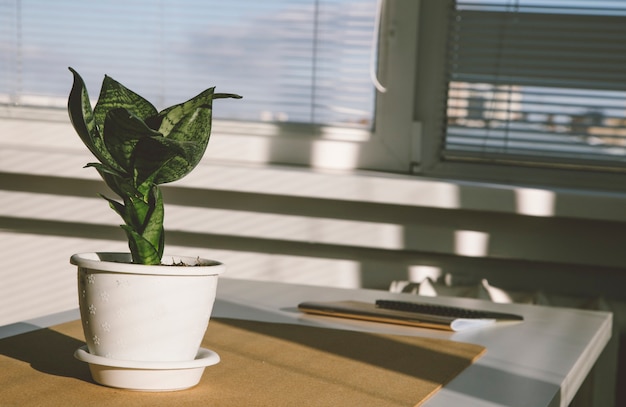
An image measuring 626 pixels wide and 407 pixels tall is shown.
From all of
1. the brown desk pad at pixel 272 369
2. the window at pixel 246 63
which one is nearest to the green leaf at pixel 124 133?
the brown desk pad at pixel 272 369

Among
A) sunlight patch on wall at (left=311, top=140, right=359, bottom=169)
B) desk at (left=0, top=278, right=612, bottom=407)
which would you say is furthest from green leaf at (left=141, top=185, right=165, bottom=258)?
sunlight patch on wall at (left=311, top=140, right=359, bottom=169)

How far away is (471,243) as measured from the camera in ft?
7.91

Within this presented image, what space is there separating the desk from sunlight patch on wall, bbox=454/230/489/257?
62cm

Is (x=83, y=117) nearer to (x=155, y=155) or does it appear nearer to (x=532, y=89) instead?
(x=155, y=155)

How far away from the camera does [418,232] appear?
2443mm

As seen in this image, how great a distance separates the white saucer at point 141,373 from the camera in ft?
2.99

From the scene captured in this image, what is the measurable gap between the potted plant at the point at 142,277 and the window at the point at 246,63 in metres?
1.73

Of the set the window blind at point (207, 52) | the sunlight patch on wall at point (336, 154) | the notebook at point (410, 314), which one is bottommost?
the notebook at point (410, 314)

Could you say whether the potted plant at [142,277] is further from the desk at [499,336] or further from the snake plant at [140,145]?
the desk at [499,336]

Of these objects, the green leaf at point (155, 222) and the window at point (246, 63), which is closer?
the green leaf at point (155, 222)

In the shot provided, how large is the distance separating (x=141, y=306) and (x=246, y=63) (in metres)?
1.91

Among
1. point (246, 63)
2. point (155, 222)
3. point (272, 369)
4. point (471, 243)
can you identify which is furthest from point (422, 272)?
point (155, 222)

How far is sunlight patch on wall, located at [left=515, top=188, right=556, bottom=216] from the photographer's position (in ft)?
7.47

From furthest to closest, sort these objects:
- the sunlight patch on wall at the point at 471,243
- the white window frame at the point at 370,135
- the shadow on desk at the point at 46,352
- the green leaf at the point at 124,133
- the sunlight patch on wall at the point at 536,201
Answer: the white window frame at the point at 370,135
the sunlight patch on wall at the point at 471,243
the sunlight patch on wall at the point at 536,201
the shadow on desk at the point at 46,352
the green leaf at the point at 124,133
